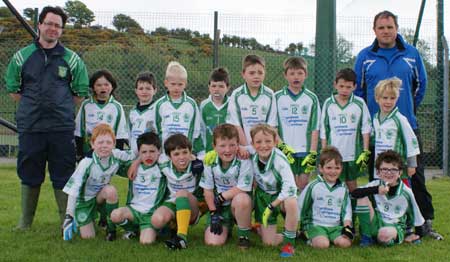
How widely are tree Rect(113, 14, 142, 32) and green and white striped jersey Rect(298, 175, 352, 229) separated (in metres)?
6.56

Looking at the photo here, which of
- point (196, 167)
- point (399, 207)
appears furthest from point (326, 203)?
point (196, 167)

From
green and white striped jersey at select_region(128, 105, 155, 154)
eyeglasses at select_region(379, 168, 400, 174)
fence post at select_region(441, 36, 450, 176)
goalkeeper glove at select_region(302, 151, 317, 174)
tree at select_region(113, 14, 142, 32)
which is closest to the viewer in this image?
eyeglasses at select_region(379, 168, 400, 174)

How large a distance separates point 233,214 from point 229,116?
103 cm

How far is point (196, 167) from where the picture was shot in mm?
5625

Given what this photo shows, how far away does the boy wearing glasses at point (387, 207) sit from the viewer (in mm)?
5434

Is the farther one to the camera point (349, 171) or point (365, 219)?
point (349, 171)

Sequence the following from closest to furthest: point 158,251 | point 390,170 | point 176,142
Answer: point 158,251
point 390,170
point 176,142

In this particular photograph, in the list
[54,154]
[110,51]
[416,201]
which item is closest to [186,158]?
[54,154]

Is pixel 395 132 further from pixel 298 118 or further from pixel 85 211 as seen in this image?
pixel 85 211

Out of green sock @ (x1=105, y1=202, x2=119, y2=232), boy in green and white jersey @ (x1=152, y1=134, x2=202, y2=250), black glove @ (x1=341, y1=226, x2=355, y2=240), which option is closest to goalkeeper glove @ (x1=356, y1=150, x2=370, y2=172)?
black glove @ (x1=341, y1=226, x2=355, y2=240)

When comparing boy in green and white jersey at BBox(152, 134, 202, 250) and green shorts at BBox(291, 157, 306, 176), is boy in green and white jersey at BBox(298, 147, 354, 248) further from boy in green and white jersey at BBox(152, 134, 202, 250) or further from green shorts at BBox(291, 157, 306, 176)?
boy in green and white jersey at BBox(152, 134, 202, 250)

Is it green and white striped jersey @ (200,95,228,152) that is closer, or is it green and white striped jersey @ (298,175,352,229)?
green and white striped jersey @ (298,175,352,229)

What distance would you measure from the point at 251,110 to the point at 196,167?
0.83m

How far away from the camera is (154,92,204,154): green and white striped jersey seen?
5953 millimetres
